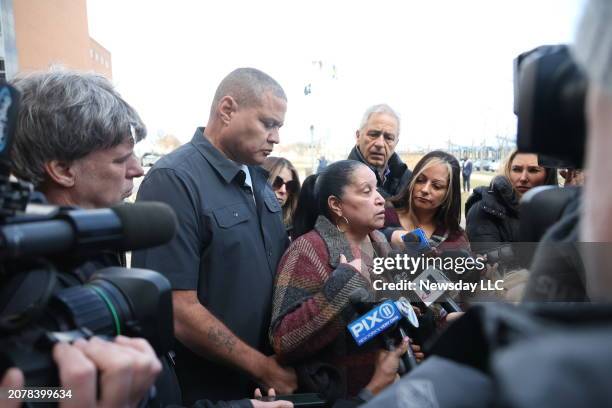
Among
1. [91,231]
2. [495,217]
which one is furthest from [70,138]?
[495,217]

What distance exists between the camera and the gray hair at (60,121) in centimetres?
122

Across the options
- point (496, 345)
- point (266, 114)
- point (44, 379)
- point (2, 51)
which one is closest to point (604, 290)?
point (496, 345)

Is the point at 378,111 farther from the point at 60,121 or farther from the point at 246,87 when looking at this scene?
the point at 60,121

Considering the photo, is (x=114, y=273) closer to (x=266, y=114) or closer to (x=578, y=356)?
(x=578, y=356)

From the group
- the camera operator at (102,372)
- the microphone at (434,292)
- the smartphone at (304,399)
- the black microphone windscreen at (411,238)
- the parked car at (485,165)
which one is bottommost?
the parked car at (485,165)

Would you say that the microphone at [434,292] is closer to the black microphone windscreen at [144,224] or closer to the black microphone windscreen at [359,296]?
the black microphone windscreen at [359,296]

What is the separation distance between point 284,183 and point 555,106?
10.1ft

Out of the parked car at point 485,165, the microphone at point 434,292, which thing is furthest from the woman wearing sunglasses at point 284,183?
the parked car at point 485,165

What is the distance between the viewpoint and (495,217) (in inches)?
121

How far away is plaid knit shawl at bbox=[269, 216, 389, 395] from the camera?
176 cm

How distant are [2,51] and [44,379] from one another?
724 inches

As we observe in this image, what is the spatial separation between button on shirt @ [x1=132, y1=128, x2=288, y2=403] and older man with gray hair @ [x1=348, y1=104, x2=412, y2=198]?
5.05 ft

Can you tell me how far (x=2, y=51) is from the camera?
15.6m

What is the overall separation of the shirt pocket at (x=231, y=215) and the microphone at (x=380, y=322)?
21.3 inches
